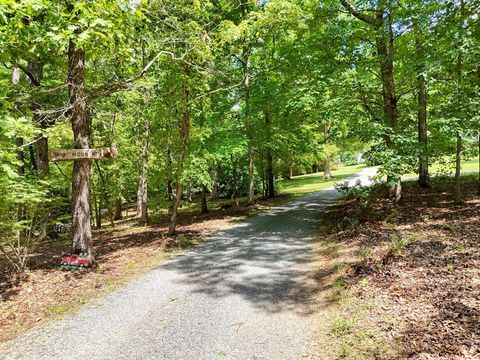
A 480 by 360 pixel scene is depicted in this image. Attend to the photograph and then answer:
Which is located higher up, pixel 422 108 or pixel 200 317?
pixel 422 108

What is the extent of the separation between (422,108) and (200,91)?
8157mm

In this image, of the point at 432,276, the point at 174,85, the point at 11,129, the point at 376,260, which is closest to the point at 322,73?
the point at 174,85

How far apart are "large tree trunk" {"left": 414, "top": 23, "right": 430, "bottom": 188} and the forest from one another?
0.21 feet

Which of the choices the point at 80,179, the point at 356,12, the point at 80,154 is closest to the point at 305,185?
the point at 356,12

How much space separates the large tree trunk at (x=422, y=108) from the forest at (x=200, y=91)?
0.06m

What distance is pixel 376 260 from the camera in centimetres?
627

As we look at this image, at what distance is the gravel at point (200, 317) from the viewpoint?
14.1 feet

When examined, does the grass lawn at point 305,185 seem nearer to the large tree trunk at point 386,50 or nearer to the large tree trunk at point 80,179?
the large tree trunk at point 386,50

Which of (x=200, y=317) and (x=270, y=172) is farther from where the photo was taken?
(x=270, y=172)

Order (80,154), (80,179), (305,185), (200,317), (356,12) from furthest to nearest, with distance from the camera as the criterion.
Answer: (305,185)
(356,12)
(80,179)
(80,154)
(200,317)

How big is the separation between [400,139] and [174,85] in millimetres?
7322

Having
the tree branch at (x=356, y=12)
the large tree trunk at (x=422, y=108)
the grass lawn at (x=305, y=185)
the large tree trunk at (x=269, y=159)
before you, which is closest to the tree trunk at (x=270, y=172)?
the large tree trunk at (x=269, y=159)

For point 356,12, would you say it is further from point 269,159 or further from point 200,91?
point 269,159

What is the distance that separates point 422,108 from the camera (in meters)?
10.9
